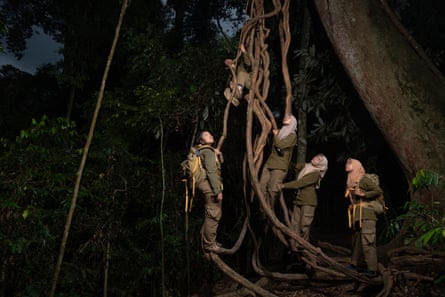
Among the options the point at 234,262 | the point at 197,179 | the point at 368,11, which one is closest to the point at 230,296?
the point at 197,179

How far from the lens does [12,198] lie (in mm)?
3344

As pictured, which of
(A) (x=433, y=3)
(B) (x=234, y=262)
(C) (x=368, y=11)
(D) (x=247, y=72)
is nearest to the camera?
(D) (x=247, y=72)

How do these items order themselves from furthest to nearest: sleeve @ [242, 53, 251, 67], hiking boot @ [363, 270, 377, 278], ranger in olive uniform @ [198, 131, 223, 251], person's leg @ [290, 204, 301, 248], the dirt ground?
person's leg @ [290, 204, 301, 248] → sleeve @ [242, 53, 251, 67] → ranger in olive uniform @ [198, 131, 223, 251] → hiking boot @ [363, 270, 377, 278] → the dirt ground

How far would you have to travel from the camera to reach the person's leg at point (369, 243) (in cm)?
332

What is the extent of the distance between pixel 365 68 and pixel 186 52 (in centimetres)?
295

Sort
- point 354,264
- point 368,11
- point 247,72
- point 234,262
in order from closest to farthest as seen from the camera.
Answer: point 354,264 → point 247,72 → point 368,11 → point 234,262

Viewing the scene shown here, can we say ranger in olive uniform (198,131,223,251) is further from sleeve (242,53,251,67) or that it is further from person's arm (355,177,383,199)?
person's arm (355,177,383,199)

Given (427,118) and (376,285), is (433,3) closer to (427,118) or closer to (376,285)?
(427,118)

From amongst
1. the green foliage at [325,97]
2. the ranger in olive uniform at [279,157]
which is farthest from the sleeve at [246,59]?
the green foliage at [325,97]

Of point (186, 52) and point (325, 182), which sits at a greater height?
point (186, 52)

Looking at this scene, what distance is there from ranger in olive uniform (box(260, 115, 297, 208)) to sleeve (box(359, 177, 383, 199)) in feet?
2.46

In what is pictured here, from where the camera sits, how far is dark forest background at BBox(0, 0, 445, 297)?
12.0 ft

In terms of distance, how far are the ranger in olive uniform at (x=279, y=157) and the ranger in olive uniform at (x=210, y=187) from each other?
22.7 inches

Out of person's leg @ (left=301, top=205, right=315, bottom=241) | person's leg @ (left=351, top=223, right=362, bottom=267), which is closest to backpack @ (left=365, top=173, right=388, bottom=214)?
person's leg @ (left=351, top=223, right=362, bottom=267)
